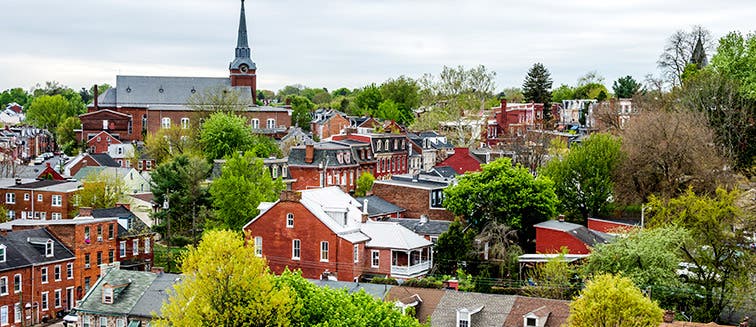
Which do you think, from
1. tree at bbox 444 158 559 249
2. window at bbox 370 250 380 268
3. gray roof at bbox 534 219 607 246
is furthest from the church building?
gray roof at bbox 534 219 607 246

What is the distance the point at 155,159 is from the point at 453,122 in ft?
119

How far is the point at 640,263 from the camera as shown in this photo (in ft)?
161

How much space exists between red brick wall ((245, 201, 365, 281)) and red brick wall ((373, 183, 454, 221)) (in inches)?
556

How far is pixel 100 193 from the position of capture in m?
77.2

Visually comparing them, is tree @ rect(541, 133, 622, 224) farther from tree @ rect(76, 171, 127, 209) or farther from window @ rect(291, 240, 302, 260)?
tree @ rect(76, 171, 127, 209)

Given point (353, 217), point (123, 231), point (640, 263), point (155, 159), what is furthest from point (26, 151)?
point (640, 263)

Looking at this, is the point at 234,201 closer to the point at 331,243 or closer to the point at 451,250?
the point at 331,243

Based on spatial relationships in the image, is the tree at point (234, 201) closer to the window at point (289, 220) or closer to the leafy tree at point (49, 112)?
the window at point (289, 220)

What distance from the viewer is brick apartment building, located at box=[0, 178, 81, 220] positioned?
79.4m

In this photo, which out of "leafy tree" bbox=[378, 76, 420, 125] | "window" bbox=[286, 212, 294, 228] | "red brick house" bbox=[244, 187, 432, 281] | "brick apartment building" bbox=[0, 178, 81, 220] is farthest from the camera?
"leafy tree" bbox=[378, 76, 420, 125]

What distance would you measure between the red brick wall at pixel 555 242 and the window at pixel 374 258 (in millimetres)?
9793

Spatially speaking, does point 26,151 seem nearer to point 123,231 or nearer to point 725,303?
point 123,231

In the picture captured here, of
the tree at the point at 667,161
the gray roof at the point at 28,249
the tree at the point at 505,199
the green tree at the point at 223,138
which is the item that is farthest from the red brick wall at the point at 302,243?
the green tree at the point at 223,138

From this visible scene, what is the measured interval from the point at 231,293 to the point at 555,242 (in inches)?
1107
